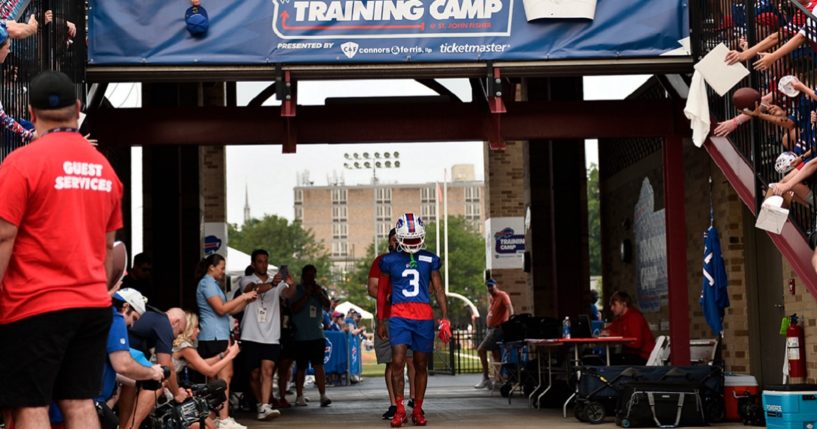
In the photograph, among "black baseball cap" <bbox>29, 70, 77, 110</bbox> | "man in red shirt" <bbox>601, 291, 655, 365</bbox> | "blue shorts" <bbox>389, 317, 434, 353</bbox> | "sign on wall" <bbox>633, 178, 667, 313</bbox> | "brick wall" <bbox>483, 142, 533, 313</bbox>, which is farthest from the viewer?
"brick wall" <bbox>483, 142, 533, 313</bbox>

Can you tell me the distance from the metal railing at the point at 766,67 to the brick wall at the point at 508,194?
10909 mm

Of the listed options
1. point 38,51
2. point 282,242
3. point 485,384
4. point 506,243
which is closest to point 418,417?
point 38,51

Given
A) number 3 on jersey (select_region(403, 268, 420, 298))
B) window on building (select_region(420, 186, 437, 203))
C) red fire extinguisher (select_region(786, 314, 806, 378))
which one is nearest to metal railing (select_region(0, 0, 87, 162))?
number 3 on jersey (select_region(403, 268, 420, 298))

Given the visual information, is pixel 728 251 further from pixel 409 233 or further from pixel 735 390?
pixel 409 233

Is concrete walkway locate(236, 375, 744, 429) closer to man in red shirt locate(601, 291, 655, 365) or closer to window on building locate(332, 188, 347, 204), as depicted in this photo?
man in red shirt locate(601, 291, 655, 365)

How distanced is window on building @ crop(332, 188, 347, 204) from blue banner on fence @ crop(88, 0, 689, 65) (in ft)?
449

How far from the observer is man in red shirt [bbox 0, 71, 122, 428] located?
5039 millimetres

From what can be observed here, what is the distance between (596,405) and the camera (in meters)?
12.5

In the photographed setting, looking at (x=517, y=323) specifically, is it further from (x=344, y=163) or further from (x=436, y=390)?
(x=344, y=163)

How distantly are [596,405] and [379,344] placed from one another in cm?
418

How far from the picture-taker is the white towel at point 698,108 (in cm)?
1246

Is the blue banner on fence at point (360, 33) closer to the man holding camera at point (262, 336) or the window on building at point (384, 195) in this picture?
the man holding camera at point (262, 336)

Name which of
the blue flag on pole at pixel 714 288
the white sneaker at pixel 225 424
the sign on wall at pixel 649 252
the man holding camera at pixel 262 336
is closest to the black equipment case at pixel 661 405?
the blue flag on pole at pixel 714 288

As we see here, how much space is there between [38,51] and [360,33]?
Result: 3437mm
